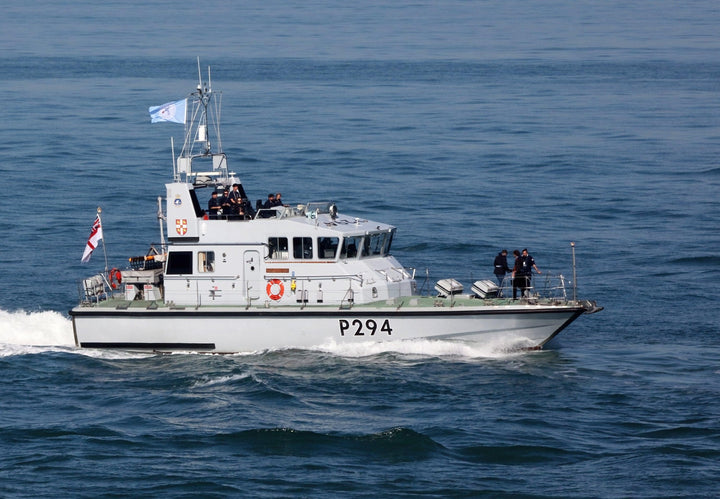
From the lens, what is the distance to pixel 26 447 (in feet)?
85.3

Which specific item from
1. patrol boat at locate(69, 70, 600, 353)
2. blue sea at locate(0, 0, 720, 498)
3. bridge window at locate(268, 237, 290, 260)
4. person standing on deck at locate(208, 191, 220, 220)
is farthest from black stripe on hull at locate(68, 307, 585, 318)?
person standing on deck at locate(208, 191, 220, 220)

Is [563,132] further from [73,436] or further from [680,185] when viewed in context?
[73,436]

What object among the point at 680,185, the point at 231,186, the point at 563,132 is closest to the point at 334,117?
the point at 563,132

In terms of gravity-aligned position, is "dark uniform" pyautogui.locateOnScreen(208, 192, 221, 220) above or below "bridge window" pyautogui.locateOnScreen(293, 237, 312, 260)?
above

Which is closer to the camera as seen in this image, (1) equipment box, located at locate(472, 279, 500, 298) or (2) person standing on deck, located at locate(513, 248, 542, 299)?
(1) equipment box, located at locate(472, 279, 500, 298)

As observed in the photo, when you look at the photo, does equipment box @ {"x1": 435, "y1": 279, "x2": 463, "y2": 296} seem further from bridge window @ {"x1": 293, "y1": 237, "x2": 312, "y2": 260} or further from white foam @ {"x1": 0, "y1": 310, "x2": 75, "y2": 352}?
white foam @ {"x1": 0, "y1": 310, "x2": 75, "y2": 352}

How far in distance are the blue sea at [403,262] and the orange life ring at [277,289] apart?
1.52 metres

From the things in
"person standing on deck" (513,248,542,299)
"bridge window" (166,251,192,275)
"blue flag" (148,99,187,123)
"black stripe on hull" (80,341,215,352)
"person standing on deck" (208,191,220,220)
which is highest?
"blue flag" (148,99,187,123)

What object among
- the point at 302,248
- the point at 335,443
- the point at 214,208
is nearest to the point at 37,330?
the point at 214,208

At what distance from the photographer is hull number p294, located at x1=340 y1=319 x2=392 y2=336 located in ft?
104

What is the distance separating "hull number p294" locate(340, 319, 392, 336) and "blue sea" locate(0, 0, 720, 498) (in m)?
0.43

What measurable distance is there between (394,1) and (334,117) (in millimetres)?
116374

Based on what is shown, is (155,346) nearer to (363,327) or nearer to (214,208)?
(214,208)

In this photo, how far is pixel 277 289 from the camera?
32.5 metres
